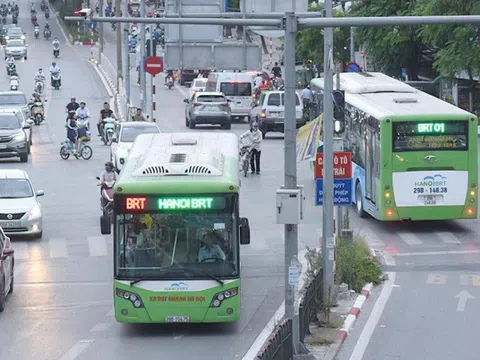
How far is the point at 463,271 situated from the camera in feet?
88.1

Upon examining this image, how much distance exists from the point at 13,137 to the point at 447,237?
19092 millimetres

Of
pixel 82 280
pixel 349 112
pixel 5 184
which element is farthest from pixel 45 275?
pixel 349 112

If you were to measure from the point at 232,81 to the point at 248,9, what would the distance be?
3386cm

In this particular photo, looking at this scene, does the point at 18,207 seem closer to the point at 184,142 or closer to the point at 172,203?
the point at 184,142

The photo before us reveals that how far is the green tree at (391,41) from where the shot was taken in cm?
5944

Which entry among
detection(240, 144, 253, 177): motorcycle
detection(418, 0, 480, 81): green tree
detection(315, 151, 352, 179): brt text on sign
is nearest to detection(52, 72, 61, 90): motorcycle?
detection(418, 0, 480, 81): green tree

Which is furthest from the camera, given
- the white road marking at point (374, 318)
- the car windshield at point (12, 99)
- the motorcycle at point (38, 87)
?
the motorcycle at point (38, 87)

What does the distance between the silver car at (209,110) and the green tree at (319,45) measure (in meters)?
14.7

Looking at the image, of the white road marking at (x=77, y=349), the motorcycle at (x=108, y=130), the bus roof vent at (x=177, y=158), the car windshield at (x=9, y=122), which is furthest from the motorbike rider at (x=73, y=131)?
the white road marking at (x=77, y=349)

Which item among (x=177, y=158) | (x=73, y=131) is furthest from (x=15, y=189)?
(x=73, y=131)

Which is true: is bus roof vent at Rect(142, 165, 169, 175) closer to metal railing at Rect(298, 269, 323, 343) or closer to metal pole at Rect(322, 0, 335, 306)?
metal railing at Rect(298, 269, 323, 343)

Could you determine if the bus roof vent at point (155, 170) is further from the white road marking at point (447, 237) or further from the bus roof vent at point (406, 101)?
the bus roof vent at point (406, 101)

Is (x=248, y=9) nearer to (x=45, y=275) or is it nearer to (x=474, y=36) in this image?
(x=45, y=275)

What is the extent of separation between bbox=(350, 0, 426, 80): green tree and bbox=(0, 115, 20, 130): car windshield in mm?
18818
